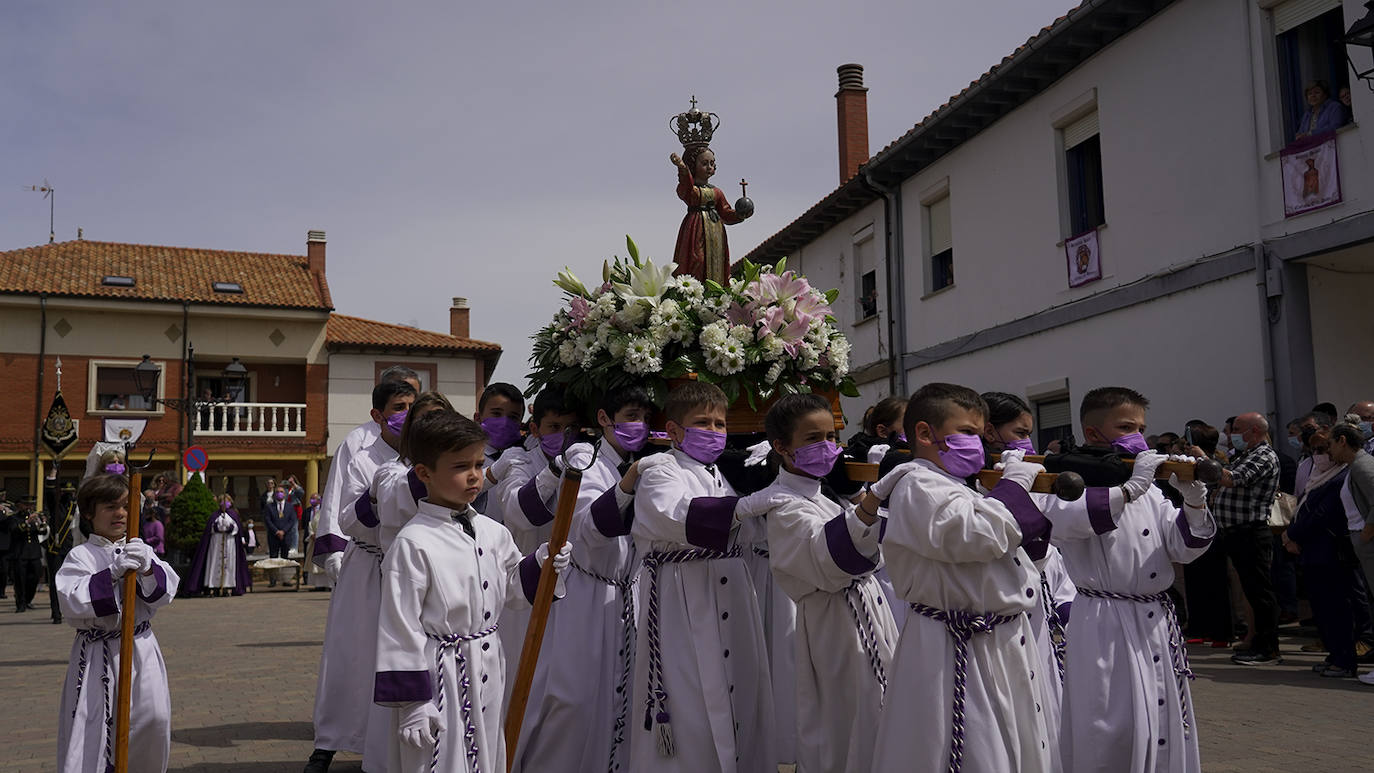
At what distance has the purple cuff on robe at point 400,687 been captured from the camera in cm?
372

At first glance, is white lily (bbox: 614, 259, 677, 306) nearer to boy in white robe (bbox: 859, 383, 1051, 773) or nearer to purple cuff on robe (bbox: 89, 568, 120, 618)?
boy in white robe (bbox: 859, 383, 1051, 773)

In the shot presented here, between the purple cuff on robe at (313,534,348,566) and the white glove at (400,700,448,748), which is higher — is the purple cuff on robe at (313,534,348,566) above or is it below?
above

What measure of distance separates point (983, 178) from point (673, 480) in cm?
1481

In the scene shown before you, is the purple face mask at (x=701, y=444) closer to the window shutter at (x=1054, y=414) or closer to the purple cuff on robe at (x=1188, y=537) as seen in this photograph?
the purple cuff on robe at (x=1188, y=537)

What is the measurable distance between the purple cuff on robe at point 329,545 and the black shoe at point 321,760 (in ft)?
3.30

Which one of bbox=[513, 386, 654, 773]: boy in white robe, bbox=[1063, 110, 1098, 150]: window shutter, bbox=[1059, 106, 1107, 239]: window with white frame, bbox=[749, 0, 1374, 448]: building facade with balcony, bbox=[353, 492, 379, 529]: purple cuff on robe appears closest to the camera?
bbox=[513, 386, 654, 773]: boy in white robe

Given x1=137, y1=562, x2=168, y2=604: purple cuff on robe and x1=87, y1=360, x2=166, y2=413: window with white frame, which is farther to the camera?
x1=87, y1=360, x2=166, y2=413: window with white frame

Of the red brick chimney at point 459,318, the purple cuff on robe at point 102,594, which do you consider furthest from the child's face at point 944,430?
the red brick chimney at point 459,318

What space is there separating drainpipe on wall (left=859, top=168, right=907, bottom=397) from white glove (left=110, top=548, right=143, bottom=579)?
1676cm

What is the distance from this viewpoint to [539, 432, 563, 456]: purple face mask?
6.30m

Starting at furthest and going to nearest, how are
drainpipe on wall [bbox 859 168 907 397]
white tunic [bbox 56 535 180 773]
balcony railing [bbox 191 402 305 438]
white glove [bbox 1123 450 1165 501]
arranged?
balcony railing [bbox 191 402 305 438], drainpipe on wall [bbox 859 168 907 397], white tunic [bbox 56 535 180 773], white glove [bbox 1123 450 1165 501]

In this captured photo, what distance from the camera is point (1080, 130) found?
16078 mm

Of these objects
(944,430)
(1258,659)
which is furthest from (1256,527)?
(944,430)

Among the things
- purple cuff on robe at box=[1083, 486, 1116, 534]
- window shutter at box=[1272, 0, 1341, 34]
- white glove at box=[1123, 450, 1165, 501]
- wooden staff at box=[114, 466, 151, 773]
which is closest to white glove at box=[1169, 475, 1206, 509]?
white glove at box=[1123, 450, 1165, 501]
